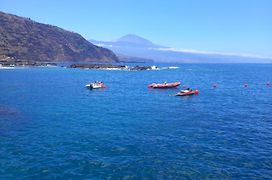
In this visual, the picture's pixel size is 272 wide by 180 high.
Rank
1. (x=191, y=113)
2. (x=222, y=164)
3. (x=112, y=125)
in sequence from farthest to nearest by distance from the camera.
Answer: (x=191, y=113) → (x=112, y=125) → (x=222, y=164)

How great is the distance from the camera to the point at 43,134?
138ft

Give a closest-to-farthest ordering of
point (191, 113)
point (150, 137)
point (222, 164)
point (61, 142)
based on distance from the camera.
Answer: point (222, 164), point (61, 142), point (150, 137), point (191, 113)

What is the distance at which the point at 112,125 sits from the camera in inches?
1900

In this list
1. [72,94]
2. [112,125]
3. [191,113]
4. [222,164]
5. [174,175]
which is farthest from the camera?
[72,94]

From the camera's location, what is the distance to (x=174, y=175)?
98.1ft

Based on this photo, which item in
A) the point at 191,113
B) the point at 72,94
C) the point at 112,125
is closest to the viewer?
the point at 112,125

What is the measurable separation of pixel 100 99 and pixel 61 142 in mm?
37303

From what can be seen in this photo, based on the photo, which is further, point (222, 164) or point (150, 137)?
point (150, 137)

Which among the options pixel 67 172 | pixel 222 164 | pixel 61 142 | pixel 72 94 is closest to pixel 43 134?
pixel 61 142

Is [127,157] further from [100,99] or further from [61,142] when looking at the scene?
[100,99]

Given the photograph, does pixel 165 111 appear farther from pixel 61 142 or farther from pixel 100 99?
pixel 61 142

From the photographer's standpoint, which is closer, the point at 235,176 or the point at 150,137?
the point at 235,176

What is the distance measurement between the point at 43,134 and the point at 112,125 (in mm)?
10207

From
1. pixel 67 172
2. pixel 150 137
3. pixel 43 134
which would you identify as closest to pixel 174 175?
pixel 67 172
